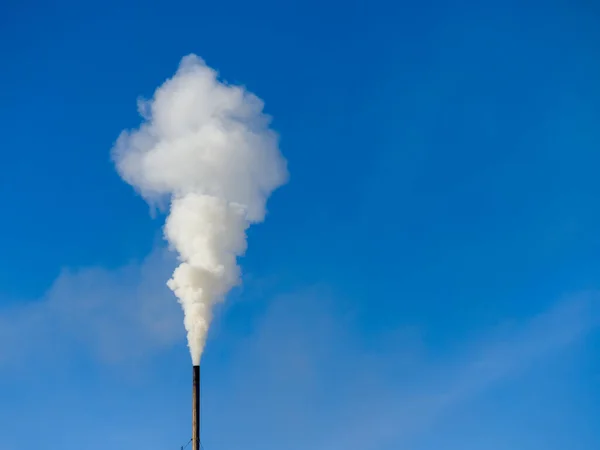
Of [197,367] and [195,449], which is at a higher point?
[197,367]

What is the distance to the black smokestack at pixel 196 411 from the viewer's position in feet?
159

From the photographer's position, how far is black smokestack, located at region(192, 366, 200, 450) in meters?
48.4

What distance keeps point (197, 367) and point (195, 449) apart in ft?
14.7

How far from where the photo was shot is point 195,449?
48.4 meters

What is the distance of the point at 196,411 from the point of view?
48.9m

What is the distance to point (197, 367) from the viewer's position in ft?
164

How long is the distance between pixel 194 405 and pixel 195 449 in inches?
91.6

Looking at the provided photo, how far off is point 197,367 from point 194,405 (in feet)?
7.17

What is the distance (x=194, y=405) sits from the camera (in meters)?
49.0
